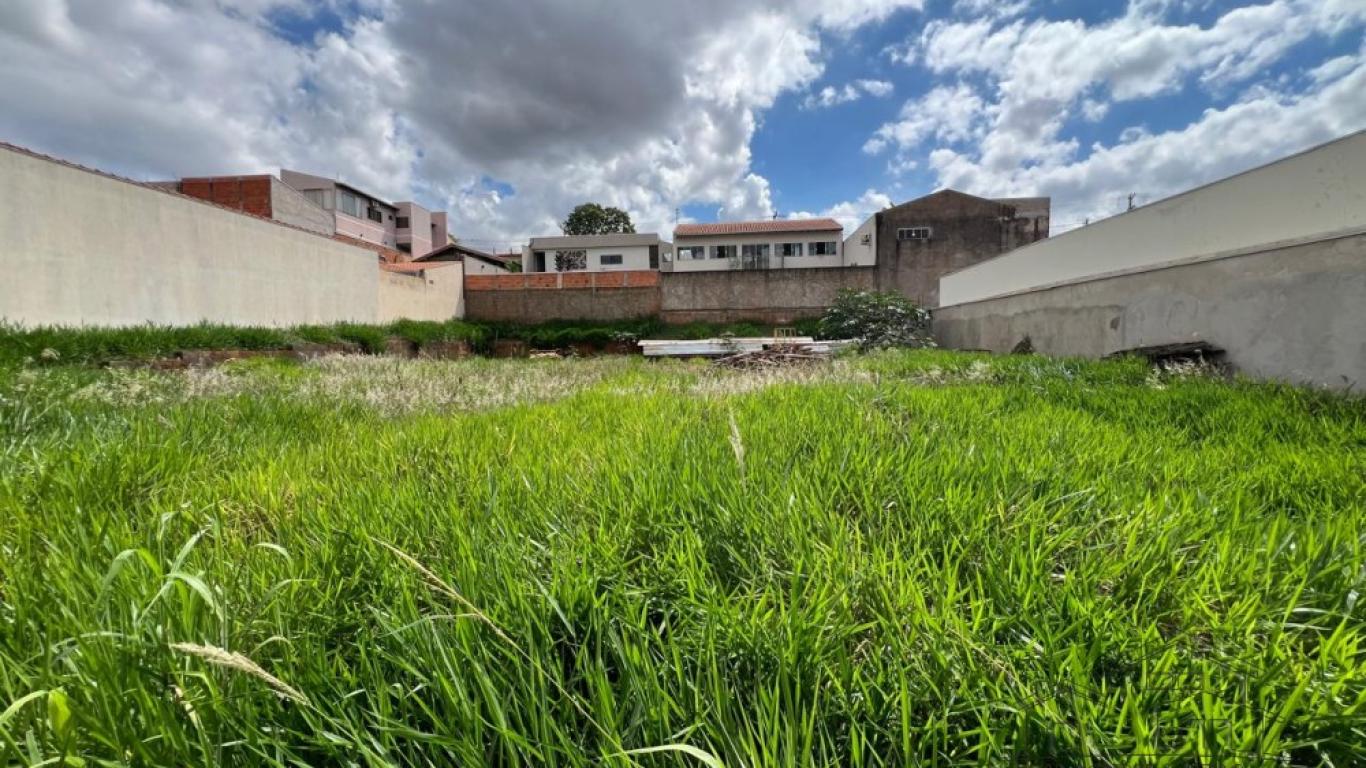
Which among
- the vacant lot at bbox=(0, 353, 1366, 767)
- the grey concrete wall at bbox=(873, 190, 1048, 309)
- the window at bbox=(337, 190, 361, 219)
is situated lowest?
the vacant lot at bbox=(0, 353, 1366, 767)

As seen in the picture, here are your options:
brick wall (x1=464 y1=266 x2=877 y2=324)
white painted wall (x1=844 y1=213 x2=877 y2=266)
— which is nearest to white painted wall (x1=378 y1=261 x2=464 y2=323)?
brick wall (x1=464 y1=266 x2=877 y2=324)

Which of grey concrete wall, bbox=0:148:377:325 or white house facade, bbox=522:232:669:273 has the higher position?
white house facade, bbox=522:232:669:273

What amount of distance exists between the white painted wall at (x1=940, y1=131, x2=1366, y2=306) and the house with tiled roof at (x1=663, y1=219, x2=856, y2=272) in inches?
1017

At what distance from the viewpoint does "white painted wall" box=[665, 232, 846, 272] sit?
33219 mm

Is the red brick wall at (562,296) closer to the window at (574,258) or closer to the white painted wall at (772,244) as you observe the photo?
the white painted wall at (772,244)

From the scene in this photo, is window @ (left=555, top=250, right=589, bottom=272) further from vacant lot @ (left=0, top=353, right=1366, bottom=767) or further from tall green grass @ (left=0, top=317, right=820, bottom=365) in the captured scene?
vacant lot @ (left=0, top=353, right=1366, bottom=767)

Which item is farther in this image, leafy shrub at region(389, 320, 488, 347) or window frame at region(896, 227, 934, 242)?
window frame at region(896, 227, 934, 242)

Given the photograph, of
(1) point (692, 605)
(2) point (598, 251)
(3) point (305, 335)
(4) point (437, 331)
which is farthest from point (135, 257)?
(2) point (598, 251)

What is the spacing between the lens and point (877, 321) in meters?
13.5

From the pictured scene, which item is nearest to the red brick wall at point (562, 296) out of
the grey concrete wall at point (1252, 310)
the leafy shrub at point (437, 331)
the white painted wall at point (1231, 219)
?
the leafy shrub at point (437, 331)

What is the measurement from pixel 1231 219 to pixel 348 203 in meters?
41.7

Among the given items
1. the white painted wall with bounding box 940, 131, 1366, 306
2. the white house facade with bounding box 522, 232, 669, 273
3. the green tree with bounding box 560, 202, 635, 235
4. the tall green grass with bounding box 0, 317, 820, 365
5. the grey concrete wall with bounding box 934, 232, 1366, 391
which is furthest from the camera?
the green tree with bounding box 560, 202, 635, 235

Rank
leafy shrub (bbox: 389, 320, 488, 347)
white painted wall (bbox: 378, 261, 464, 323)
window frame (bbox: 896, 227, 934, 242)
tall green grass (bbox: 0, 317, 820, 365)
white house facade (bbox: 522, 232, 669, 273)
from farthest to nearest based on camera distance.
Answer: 1. white house facade (bbox: 522, 232, 669, 273)
2. window frame (bbox: 896, 227, 934, 242)
3. white painted wall (bbox: 378, 261, 464, 323)
4. leafy shrub (bbox: 389, 320, 488, 347)
5. tall green grass (bbox: 0, 317, 820, 365)

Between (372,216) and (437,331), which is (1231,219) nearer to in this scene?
(437,331)
